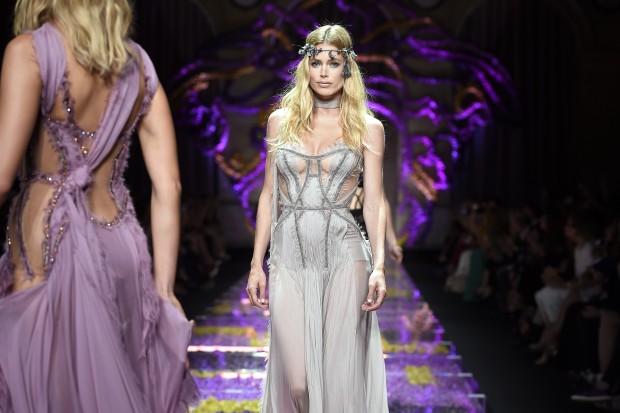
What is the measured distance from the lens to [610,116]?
15344mm

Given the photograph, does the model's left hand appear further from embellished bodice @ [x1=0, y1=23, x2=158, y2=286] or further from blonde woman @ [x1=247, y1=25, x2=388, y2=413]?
embellished bodice @ [x1=0, y1=23, x2=158, y2=286]

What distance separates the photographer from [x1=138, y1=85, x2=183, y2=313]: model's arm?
252cm

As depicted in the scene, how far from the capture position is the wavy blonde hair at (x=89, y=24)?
2.34 m

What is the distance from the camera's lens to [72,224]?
2.37 metres

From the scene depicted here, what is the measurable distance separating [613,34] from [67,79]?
14145 millimetres

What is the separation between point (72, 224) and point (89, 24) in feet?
1.47

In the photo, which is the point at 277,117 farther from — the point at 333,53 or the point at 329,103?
the point at 333,53

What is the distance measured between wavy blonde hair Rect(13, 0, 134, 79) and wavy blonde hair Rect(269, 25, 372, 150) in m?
1.27

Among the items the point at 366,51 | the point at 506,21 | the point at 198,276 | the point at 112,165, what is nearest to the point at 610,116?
the point at 506,21

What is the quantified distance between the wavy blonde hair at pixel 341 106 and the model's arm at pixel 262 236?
0.04 metres


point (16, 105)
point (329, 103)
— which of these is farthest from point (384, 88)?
point (16, 105)

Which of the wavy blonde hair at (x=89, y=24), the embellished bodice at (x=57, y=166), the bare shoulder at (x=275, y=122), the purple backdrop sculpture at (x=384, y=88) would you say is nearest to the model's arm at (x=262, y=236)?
the bare shoulder at (x=275, y=122)

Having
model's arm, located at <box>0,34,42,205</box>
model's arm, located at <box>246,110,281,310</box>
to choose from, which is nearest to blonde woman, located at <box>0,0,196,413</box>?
model's arm, located at <box>0,34,42,205</box>

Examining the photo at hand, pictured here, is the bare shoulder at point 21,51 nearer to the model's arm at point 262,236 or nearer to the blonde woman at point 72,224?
the blonde woman at point 72,224
